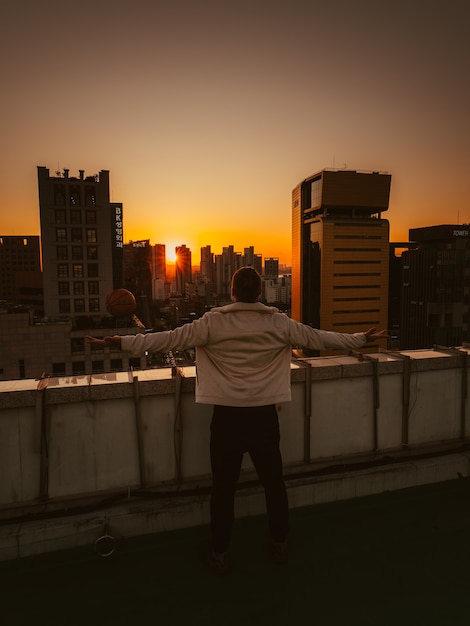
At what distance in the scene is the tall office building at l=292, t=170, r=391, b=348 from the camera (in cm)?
12581

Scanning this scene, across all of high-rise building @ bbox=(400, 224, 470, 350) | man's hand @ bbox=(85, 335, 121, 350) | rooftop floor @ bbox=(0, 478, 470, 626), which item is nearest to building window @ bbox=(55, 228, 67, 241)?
man's hand @ bbox=(85, 335, 121, 350)

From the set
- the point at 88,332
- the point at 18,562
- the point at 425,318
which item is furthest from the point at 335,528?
the point at 425,318

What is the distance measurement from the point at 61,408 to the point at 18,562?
4.15ft

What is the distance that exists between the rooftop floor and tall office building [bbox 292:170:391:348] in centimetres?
12684

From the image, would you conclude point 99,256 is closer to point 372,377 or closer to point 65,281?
point 65,281

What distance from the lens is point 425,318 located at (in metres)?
116

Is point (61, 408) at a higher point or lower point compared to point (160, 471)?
higher

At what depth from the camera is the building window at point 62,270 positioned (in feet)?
196

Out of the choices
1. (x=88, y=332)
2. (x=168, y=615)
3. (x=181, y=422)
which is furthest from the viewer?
(x=88, y=332)

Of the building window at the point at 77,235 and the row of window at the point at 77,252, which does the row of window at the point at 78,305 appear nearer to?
the row of window at the point at 77,252

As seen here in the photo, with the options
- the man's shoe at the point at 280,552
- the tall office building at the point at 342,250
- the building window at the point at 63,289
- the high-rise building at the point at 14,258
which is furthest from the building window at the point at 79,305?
the high-rise building at the point at 14,258

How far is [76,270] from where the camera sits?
60656mm

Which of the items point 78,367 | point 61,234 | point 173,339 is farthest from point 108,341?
point 61,234

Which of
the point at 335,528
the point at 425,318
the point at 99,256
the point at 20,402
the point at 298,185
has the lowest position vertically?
the point at 425,318
